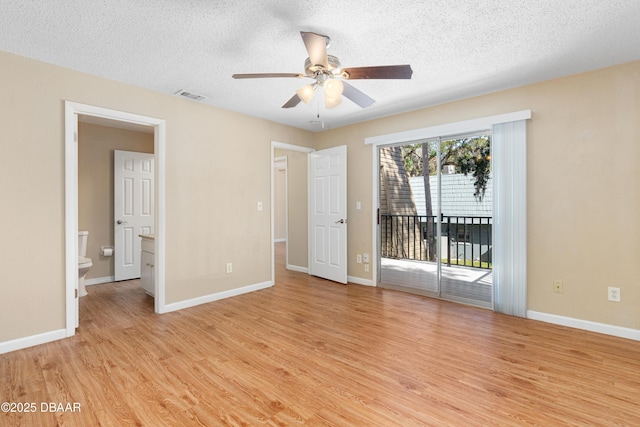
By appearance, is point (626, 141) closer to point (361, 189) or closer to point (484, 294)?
point (484, 294)

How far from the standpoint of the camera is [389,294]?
4289 millimetres

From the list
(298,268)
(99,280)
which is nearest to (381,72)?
(298,268)

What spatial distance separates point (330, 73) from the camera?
2379 mm

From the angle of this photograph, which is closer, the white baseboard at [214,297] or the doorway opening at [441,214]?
the white baseboard at [214,297]

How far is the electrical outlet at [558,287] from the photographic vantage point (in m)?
3.19

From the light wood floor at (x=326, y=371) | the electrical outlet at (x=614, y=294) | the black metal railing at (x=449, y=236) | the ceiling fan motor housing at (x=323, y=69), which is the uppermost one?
the ceiling fan motor housing at (x=323, y=69)

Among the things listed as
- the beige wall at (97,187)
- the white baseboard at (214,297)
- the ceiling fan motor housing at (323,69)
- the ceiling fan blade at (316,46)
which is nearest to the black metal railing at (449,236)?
the white baseboard at (214,297)

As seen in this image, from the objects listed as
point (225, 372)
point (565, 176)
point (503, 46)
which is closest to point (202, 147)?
point (225, 372)

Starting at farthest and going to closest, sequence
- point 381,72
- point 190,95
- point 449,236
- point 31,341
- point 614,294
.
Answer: point 449,236, point 190,95, point 614,294, point 31,341, point 381,72

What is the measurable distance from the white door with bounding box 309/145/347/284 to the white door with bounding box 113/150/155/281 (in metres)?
2.69

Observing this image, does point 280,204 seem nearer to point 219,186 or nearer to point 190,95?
point 219,186

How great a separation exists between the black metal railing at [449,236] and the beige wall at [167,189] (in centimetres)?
204

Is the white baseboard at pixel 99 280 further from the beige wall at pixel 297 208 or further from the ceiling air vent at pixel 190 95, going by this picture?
the ceiling air vent at pixel 190 95

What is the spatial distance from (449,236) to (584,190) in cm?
159
